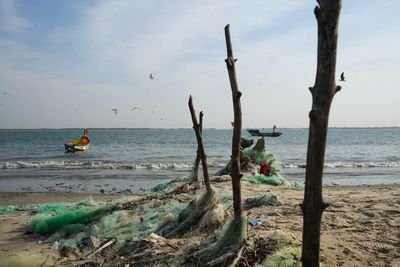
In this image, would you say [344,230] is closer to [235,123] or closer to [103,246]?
[235,123]

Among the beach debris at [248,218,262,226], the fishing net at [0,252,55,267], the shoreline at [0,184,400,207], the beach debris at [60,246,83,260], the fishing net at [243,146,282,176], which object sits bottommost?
the shoreline at [0,184,400,207]

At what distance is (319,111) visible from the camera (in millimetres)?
2988

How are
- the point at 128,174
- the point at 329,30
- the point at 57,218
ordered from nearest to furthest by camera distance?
the point at 329,30, the point at 57,218, the point at 128,174

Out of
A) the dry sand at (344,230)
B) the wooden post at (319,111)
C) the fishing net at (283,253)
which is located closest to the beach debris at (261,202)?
the dry sand at (344,230)

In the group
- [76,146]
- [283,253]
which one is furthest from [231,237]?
[76,146]

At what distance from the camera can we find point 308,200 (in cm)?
311

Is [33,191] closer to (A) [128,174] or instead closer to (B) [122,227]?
(A) [128,174]

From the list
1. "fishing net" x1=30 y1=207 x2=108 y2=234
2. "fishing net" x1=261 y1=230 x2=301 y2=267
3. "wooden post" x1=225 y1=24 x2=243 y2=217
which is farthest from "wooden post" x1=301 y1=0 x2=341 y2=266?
"fishing net" x1=30 y1=207 x2=108 y2=234

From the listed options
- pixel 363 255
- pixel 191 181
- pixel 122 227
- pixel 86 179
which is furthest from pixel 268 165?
pixel 86 179

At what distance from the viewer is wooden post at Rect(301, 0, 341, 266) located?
2.88 meters

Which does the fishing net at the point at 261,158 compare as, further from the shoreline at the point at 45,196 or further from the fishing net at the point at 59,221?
the fishing net at the point at 59,221

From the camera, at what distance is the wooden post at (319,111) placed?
2.88m

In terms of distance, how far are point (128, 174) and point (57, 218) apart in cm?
1251

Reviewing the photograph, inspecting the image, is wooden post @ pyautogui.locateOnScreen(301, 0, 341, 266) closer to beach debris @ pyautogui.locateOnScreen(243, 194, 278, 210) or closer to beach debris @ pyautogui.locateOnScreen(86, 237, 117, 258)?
beach debris @ pyautogui.locateOnScreen(86, 237, 117, 258)
